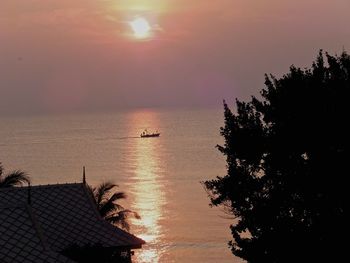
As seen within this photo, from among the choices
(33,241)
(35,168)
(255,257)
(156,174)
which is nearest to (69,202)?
(33,241)

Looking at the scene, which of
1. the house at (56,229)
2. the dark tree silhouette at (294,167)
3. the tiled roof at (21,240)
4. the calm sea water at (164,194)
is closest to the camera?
the tiled roof at (21,240)

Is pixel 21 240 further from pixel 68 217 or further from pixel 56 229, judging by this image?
pixel 68 217

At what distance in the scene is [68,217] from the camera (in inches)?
992

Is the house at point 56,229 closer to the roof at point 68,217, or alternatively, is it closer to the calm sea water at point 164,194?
the roof at point 68,217

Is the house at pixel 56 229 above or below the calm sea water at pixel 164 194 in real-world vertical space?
below

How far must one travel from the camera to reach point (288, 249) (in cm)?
2403

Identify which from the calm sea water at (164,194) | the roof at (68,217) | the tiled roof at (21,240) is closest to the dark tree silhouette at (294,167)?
the roof at (68,217)

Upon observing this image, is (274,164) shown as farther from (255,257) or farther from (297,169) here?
(255,257)

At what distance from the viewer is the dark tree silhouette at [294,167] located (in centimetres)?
2369

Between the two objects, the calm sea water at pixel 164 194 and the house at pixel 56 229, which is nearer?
the house at pixel 56 229

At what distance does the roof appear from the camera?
79.5 feet

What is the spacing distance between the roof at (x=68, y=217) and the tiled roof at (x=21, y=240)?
23cm

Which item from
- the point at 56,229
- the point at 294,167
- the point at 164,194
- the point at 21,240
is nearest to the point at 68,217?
the point at 56,229

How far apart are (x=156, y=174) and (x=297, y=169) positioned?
129 meters
